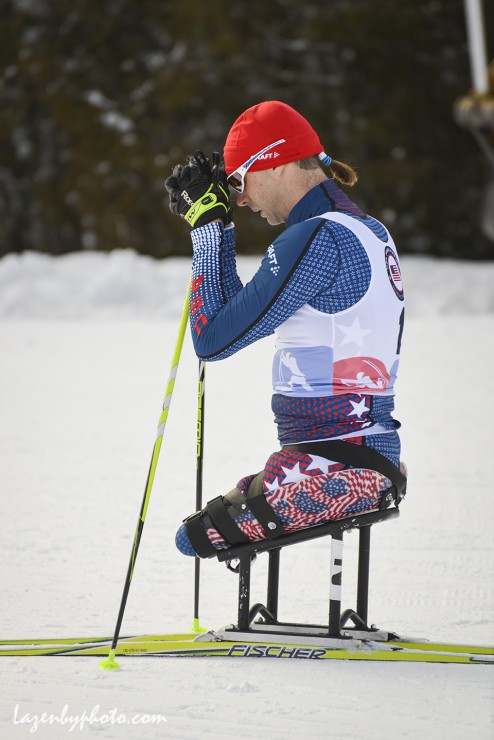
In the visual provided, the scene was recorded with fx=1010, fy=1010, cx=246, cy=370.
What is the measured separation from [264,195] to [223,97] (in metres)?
15.1

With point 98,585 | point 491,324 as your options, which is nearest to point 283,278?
point 98,585

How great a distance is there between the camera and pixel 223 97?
1734 centimetres

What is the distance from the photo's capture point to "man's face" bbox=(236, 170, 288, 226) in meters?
2.86

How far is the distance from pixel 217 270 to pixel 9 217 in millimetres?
16432

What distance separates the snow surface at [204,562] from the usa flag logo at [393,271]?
3.50 feet

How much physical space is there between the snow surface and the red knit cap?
4.69 ft

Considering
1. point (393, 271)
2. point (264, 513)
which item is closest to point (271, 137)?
point (393, 271)

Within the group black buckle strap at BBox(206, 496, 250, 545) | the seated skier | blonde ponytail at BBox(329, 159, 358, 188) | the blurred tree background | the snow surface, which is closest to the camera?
the snow surface

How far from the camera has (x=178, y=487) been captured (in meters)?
5.23

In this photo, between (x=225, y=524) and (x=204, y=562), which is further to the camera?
(x=204, y=562)

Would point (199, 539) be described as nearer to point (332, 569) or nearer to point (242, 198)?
point (332, 569)

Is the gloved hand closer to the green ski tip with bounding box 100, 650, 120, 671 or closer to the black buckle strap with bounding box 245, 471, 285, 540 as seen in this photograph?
the black buckle strap with bounding box 245, 471, 285, 540

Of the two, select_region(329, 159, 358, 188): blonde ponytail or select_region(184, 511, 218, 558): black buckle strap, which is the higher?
select_region(329, 159, 358, 188): blonde ponytail

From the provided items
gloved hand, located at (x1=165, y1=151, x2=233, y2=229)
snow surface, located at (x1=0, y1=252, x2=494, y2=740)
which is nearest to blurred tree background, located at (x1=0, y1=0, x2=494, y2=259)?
snow surface, located at (x1=0, y1=252, x2=494, y2=740)
